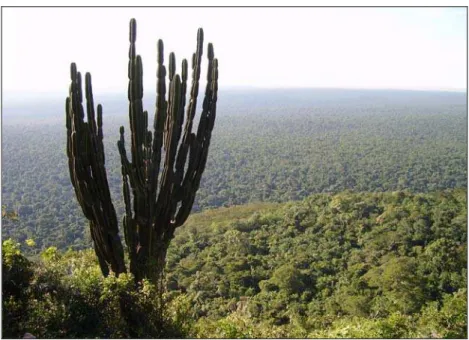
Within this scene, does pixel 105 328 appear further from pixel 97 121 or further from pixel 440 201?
pixel 440 201

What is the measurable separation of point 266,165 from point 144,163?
56255 millimetres

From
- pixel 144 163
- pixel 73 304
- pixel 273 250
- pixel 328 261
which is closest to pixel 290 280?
pixel 328 261

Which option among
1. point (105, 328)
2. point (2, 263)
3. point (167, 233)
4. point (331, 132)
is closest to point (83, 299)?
point (105, 328)

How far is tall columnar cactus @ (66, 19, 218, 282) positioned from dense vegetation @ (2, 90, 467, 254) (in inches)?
558

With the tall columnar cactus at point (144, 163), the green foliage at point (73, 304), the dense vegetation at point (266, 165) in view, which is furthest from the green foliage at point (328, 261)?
the dense vegetation at point (266, 165)

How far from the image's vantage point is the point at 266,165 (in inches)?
2391

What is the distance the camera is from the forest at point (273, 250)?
4301mm

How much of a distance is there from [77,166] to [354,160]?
59.1m

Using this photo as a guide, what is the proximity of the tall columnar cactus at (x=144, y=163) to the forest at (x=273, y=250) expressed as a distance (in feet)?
1.75

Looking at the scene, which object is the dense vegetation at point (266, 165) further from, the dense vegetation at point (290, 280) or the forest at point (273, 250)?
the dense vegetation at point (290, 280)

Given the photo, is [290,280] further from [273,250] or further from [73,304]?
A: [73,304]

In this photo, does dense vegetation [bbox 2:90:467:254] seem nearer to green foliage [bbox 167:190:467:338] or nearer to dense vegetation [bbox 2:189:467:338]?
green foliage [bbox 167:190:467:338]

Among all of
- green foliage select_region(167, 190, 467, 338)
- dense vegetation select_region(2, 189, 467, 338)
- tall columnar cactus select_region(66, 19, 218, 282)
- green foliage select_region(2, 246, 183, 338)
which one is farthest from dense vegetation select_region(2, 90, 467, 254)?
green foliage select_region(2, 246, 183, 338)

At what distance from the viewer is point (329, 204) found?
88.9ft
